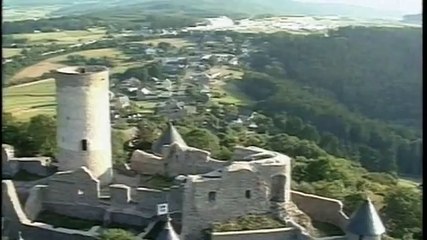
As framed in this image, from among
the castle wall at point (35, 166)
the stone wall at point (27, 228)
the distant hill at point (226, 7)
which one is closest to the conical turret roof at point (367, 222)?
the distant hill at point (226, 7)

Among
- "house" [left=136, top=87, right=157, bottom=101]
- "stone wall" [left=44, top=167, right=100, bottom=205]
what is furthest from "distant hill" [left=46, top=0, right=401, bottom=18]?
"stone wall" [left=44, top=167, right=100, bottom=205]

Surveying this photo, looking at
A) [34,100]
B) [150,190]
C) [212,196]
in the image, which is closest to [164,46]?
[34,100]

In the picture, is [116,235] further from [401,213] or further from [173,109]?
[173,109]

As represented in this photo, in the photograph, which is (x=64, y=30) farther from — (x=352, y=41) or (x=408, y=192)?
(x=408, y=192)

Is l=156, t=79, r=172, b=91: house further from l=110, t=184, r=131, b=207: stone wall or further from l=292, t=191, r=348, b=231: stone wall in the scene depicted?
l=292, t=191, r=348, b=231: stone wall

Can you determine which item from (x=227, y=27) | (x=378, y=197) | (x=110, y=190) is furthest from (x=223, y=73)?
(x=378, y=197)

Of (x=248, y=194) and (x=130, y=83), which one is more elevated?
(x=130, y=83)
